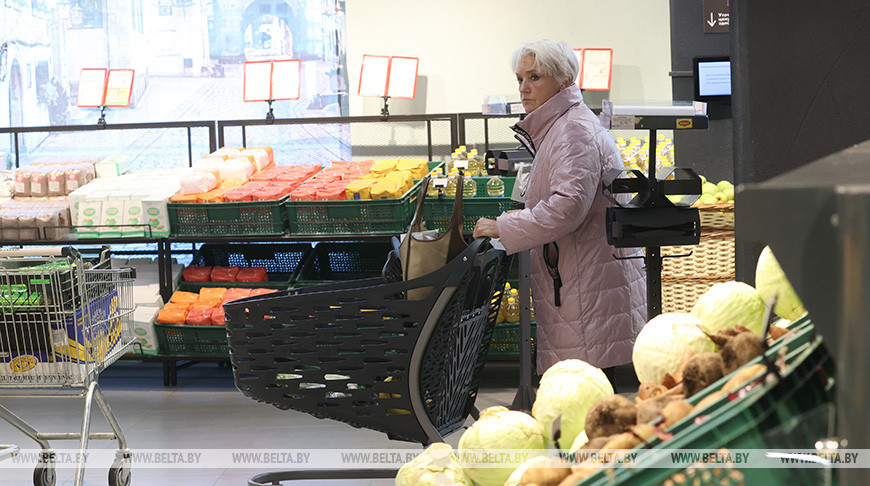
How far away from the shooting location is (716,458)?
696mm

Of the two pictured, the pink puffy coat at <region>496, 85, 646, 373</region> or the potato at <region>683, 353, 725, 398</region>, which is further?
the pink puffy coat at <region>496, 85, 646, 373</region>

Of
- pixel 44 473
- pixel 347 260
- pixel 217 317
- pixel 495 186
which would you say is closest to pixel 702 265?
pixel 495 186

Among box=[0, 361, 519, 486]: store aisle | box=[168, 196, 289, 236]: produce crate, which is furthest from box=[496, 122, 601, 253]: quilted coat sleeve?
box=[168, 196, 289, 236]: produce crate

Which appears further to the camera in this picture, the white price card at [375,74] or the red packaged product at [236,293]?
the white price card at [375,74]

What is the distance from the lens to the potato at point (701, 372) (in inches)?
36.1

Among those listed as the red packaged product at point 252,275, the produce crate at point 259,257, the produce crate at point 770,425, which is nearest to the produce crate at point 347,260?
the produce crate at point 259,257

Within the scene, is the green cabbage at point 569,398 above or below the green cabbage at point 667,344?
below

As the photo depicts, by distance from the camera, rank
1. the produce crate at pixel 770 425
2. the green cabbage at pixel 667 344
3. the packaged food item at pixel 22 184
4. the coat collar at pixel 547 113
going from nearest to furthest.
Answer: the produce crate at pixel 770 425 < the green cabbage at pixel 667 344 < the coat collar at pixel 547 113 < the packaged food item at pixel 22 184

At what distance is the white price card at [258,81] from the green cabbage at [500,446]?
5776 mm

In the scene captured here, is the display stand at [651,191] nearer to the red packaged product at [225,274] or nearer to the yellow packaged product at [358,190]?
the yellow packaged product at [358,190]

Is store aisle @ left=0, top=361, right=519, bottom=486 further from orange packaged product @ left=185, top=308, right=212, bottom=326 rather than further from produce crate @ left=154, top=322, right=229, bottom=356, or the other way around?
orange packaged product @ left=185, top=308, right=212, bottom=326

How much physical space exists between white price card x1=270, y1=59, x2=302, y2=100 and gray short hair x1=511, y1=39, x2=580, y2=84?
385cm

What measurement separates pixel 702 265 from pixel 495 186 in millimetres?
1240

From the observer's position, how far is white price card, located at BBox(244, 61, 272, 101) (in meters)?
6.68
